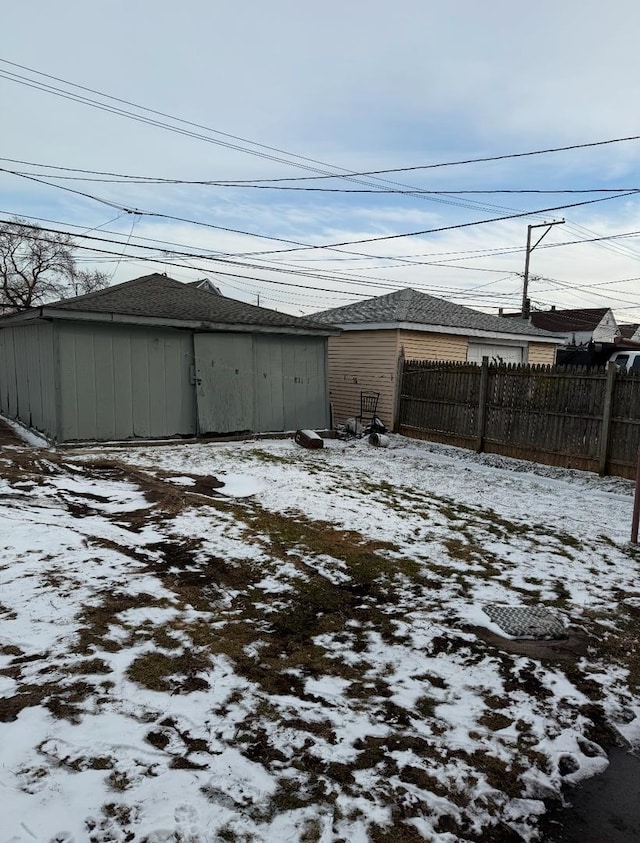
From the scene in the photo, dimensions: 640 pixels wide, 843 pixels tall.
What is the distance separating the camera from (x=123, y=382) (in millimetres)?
10398

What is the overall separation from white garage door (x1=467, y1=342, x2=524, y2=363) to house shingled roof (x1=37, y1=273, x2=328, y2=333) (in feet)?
14.8

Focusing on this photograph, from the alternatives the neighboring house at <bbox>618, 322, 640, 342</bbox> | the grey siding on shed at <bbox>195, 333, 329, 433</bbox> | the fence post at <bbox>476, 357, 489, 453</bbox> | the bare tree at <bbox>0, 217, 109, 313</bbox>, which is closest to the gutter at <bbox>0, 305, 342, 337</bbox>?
the grey siding on shed at <bbox>195, 333, 329, 433</bbox>

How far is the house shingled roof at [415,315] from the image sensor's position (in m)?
13.5

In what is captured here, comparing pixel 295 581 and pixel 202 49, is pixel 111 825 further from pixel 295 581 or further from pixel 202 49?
pixel 202 49

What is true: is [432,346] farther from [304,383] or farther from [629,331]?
[629,331]

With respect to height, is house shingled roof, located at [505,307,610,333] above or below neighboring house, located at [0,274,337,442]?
above

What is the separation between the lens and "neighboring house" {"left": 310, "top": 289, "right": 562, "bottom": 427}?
13.3m

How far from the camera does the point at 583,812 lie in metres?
2.23

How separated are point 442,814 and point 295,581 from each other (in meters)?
2.33

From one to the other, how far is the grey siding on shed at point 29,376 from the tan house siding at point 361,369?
6763 mm

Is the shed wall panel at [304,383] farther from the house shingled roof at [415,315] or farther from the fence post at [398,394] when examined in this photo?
the house shingled roof at [415,315]

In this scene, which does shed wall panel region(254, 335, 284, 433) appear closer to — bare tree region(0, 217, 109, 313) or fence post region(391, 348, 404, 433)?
fence post region(391, 348, 404, 433)

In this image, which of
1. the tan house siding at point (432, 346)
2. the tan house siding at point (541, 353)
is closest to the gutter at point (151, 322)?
the tan house siding at point (432, 346)

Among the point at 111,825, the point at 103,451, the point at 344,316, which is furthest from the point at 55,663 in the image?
the point at 344,316
